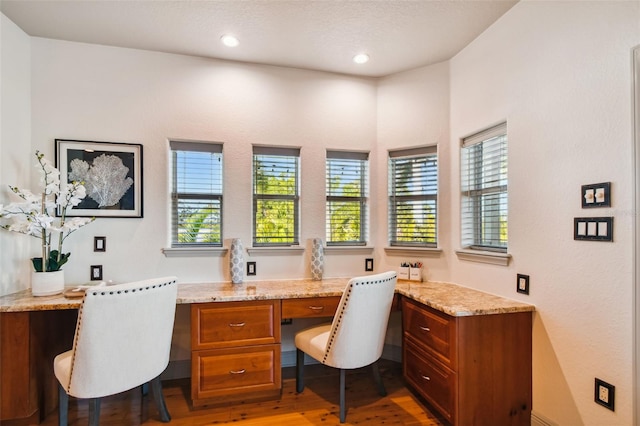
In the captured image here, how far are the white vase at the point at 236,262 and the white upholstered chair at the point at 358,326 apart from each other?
90cm

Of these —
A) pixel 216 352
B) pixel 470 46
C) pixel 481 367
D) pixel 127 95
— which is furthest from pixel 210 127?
pixel 481 367

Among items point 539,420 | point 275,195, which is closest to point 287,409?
point 539,420

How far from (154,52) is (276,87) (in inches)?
42.4

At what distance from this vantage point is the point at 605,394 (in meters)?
1.55

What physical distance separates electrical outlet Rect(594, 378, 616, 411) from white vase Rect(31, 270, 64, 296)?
3.42 m

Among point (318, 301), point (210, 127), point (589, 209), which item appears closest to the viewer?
point (589, 209)

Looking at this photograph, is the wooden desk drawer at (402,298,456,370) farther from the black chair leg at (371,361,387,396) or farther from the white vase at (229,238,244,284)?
the white vase at (229,238,244,284)

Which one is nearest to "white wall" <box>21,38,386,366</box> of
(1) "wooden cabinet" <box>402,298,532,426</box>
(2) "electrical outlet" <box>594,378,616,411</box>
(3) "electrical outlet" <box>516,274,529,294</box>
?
(1) "wooden cabinet" <box>402,298,532,426</box>

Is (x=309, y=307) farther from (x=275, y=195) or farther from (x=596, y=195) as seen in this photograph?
(x=596, y=195)

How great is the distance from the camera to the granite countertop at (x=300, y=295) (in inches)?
76.5

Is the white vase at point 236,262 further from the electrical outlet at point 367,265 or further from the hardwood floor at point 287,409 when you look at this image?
the electrical outlet at point 367,265

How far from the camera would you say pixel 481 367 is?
1.90m

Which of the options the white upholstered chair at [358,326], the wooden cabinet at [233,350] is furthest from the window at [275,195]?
the white upholstered chair at [358,326]

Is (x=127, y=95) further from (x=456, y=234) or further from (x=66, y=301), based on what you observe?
(x=456, y=234)
